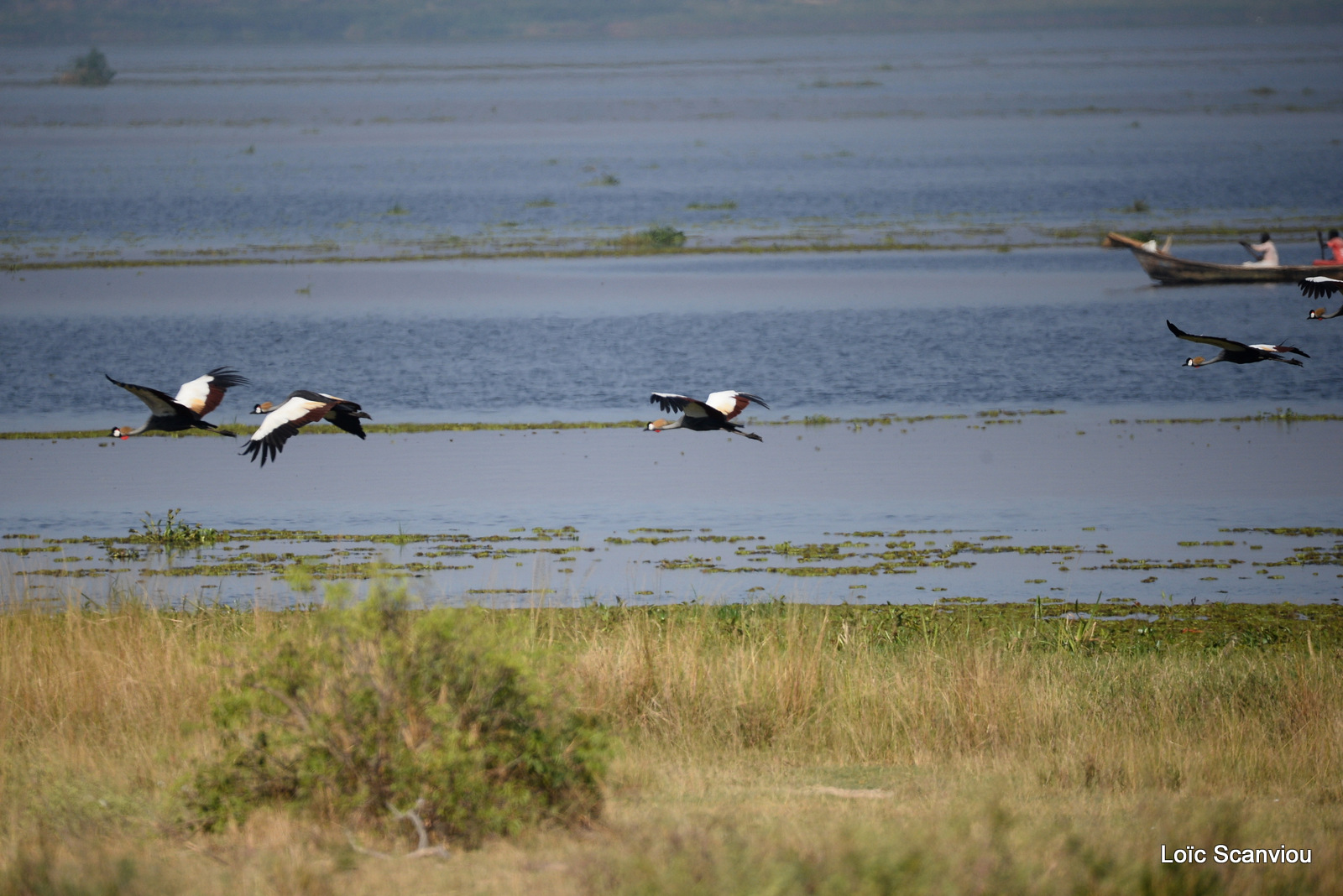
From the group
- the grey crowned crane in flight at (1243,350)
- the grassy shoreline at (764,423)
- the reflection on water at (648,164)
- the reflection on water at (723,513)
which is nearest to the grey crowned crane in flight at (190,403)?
the reflection on water at (723,513)

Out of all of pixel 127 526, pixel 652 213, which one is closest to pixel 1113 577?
pixel 127 526

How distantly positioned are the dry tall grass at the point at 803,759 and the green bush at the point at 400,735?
166mm

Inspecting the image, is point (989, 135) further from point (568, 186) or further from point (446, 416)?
point (446, 416)

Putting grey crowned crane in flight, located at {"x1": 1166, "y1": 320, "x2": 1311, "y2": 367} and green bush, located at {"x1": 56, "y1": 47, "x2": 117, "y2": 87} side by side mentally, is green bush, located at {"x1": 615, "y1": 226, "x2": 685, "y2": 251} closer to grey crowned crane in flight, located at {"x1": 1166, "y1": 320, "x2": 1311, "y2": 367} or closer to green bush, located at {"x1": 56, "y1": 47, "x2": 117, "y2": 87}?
grey crowned crane in flight, located at {"x1": 1166, "y1": 320, "x2": 1311, "y2": 367}

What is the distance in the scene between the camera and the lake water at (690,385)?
629 inches

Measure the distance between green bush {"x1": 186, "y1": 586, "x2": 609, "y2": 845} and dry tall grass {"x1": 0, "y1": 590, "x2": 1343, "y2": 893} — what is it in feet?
0.55

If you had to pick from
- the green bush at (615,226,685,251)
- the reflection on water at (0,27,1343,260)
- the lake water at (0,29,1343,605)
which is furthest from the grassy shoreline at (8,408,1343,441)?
the reflection on water at (0,27,1343,260)

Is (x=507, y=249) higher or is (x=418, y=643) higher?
(x=507, y=249)

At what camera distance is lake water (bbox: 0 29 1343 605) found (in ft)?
52.4

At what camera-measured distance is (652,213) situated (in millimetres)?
59844

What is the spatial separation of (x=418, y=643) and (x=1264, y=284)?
113 ft

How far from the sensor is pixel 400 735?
7090 mm

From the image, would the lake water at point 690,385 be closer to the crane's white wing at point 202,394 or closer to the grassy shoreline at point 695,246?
the grassy shoreline at point 695,246

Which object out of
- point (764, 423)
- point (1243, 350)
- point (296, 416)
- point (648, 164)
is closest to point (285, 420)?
point (296, 416)
